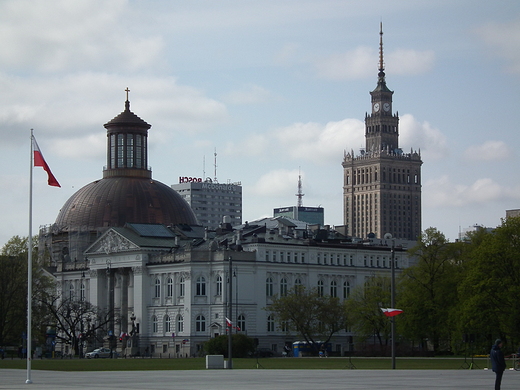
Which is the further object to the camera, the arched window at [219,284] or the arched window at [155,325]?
the arched window at [155,325]

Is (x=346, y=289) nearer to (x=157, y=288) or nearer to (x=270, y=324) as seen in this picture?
(x=270, y=324)

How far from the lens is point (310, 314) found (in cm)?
14425

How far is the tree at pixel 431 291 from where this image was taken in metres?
116

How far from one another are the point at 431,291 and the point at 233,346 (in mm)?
22798

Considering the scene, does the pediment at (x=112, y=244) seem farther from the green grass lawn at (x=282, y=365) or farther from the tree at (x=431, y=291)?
the green grass lawn at (x=282, y=365)

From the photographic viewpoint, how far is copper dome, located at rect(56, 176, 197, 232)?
186 meters

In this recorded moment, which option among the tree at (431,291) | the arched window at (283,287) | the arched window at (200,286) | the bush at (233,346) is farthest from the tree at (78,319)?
the tree at (431,291)

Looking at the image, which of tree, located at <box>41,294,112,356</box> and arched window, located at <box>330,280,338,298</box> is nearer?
tree, located at <box>41,294,112,356</box>

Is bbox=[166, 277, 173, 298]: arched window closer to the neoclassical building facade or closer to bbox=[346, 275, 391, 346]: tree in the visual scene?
the neoclassical building facade

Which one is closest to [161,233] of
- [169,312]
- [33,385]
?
[169,312]

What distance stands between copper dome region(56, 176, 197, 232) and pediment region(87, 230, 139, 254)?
13654 mm

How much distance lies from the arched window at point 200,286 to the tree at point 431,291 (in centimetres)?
4016

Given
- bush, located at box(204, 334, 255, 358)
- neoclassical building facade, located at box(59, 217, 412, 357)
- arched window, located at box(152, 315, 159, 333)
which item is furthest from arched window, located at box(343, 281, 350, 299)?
bush, located at box(204, 334, 255, 358)

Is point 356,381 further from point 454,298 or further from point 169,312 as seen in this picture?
point 169,312
